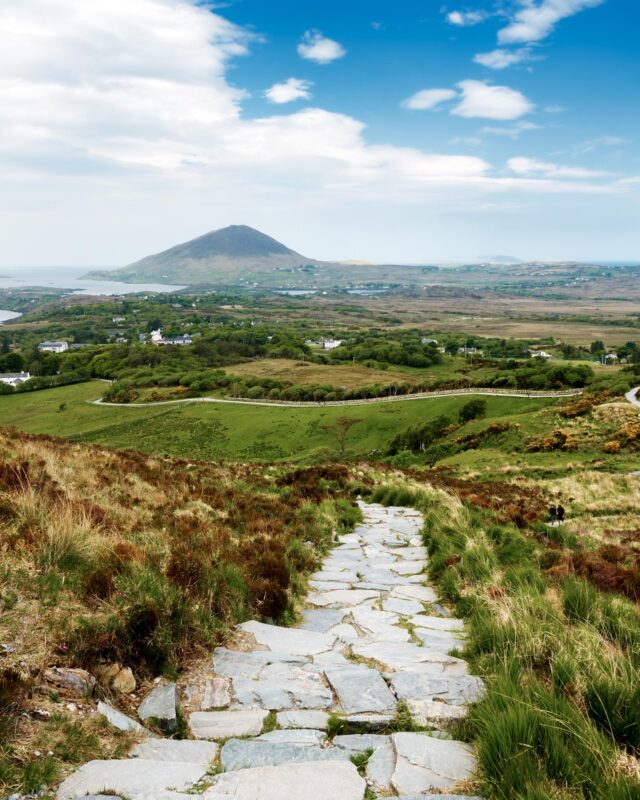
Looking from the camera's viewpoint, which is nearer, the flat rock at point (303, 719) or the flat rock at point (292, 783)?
the flat rock at point (292, 783)

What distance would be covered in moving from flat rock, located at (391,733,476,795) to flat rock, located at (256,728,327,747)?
22.8 inches

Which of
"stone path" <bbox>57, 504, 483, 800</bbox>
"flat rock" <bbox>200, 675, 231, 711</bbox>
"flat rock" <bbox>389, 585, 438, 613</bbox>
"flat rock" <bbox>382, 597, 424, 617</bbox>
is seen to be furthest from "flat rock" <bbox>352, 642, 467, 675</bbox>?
"flat rock" <bbox>389, 585, 438, 613</bbox>

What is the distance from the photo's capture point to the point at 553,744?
11.3 feet

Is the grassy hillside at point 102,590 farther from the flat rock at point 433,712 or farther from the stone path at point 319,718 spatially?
the flat rock at point 433,712

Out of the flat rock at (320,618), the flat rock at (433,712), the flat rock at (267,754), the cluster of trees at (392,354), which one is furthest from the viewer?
the cluster of trees at (392,354)

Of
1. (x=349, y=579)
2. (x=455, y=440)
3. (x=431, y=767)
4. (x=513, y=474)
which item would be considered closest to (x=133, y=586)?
(x=431, y=767)

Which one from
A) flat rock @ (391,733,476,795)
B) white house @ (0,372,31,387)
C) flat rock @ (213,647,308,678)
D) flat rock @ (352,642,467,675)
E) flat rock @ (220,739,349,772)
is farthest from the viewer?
white house @ (0,372,31,387)

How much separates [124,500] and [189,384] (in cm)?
11126

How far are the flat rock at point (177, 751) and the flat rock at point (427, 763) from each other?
135cm

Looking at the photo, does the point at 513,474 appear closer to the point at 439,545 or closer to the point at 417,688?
the point at 439,545

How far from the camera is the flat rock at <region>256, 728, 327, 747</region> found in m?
4.18

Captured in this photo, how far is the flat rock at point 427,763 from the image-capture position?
3.59 meters

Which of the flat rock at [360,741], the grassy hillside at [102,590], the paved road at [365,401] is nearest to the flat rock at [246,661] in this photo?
the grassy hillside at [102,590]

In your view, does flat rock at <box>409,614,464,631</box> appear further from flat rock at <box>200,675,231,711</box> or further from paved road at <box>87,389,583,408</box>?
paved road at <box>87,389,583,408</box>
